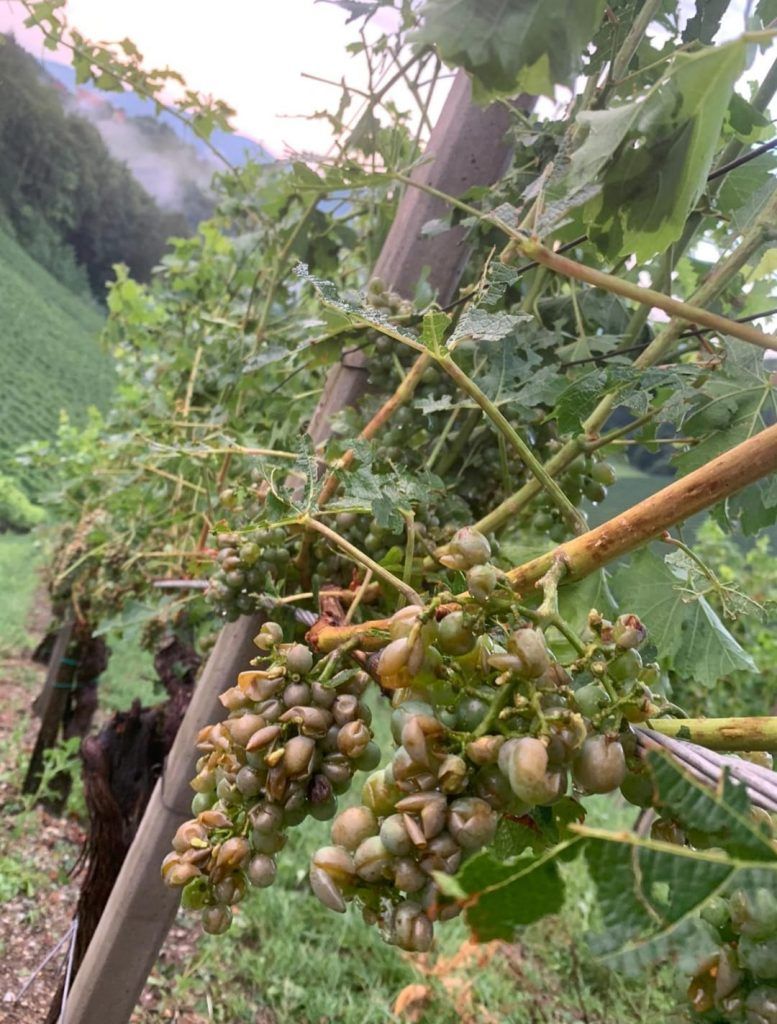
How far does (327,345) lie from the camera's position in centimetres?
85

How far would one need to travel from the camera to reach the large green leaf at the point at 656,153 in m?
0.43

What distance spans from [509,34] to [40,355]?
2.68 metres

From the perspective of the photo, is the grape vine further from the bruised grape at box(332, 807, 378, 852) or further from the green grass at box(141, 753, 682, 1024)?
the green grass at box(141, 753, 682, 1024)

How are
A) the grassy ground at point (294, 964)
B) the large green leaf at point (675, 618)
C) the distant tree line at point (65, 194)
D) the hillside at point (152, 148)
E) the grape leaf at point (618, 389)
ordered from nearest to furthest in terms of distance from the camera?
the grape leaf at point (618, 389)
the large green leaf at point (675, 618)
the grassy ground at point (294, 964)
the distant tree line at point (65, 194)
the hillside at point (152, 148)

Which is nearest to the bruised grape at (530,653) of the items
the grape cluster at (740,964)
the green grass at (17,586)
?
the grape cluster at (740,964)

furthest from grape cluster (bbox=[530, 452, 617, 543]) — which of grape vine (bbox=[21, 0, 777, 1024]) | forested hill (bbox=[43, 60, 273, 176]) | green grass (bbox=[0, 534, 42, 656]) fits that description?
green grass (bbox=[0, 534, 42, 656])

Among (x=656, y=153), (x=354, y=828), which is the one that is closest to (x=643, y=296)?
(x=656, y=153)

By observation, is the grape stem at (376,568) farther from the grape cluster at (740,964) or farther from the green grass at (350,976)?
the green grass at (350,976)

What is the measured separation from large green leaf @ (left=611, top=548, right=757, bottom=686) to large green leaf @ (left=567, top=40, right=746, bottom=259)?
29 cm

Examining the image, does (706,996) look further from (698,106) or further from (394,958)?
(394,958)

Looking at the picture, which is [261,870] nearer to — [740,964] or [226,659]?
[740,964]

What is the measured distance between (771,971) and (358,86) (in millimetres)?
1079

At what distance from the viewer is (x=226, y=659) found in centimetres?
86

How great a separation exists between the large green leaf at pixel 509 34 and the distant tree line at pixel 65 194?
1.54m
